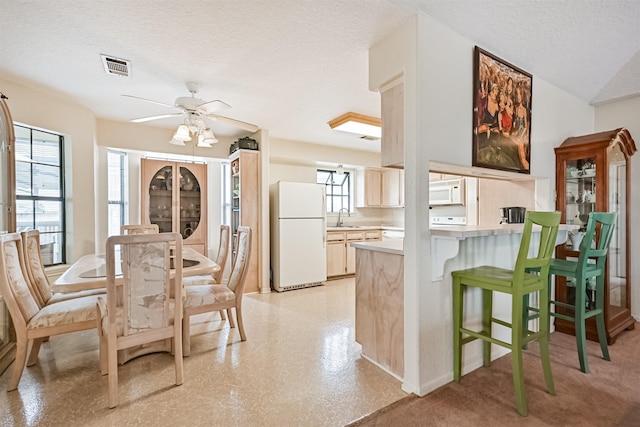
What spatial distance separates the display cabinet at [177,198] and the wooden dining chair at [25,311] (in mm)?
2312

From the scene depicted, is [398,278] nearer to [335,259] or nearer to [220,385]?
[220,385]

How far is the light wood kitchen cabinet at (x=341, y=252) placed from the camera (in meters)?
5.09

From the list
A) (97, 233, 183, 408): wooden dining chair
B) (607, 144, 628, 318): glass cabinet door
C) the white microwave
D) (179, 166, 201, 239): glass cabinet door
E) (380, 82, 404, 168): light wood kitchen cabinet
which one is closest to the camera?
(97, 233, 183, 408): wooden dining chair

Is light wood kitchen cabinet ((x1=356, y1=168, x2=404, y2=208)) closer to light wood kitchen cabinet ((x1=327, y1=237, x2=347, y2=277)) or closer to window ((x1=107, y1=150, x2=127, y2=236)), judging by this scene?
light wood kitchen cabinet ((x1=327, y1=237, x2=347, y2=277))

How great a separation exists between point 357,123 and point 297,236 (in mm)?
1920

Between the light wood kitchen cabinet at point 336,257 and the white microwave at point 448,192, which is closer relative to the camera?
the white microwave at point 448,192

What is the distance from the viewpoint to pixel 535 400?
1806 mm

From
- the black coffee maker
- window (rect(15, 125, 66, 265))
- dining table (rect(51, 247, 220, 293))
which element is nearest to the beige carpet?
the black coffee maker

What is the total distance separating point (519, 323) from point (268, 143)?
370 centimetres

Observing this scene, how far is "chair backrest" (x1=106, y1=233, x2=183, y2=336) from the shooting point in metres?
1.79

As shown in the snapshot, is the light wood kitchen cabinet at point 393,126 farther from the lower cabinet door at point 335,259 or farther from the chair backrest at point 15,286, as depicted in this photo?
the lower cabinet door at point 335,259

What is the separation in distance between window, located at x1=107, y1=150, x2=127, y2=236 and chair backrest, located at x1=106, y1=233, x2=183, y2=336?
10.0 feet

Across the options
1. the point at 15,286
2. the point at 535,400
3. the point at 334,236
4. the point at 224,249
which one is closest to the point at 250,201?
the point at 224,249

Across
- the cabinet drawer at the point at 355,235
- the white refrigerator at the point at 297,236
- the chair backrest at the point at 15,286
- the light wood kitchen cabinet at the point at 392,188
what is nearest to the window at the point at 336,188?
the light wood kitchen cabinet at the point at 392,188
